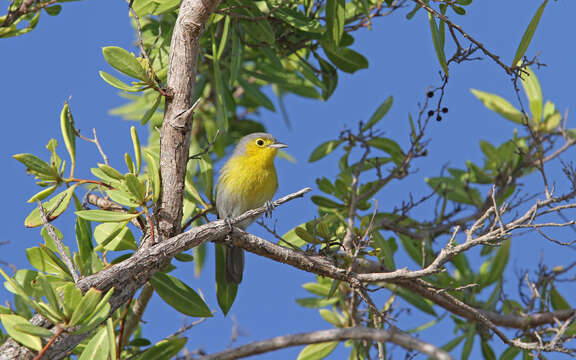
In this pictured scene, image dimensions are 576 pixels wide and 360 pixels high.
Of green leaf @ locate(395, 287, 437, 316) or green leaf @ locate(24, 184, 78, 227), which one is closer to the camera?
green leaf @ locate(24, 184, 78, 227)

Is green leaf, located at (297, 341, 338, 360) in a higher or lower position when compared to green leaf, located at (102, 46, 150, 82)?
lower

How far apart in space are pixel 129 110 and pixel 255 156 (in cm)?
187

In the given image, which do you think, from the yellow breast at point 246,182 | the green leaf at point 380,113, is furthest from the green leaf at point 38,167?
the green leaf at point 380,113

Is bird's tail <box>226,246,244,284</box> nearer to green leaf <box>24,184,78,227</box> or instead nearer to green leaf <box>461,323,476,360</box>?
green leaf <box>24,184,78,227</box>

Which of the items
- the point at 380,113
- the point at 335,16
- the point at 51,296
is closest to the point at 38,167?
the point at 51,296

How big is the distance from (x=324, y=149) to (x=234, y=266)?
56.9 inches

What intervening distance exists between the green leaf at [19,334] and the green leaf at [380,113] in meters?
3.42

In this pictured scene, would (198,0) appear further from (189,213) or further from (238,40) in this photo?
(189,213)

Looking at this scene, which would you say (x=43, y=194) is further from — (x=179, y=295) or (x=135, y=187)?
(x=179, y=295)

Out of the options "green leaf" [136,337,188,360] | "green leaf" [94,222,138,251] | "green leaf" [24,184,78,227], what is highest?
"green leaf" [24,184,78,227]

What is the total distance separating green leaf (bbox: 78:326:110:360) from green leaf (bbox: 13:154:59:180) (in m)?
1.04

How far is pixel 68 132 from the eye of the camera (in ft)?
12.3

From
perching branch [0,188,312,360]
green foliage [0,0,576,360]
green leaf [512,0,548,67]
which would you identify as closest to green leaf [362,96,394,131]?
green foliage [0,0,576,360]

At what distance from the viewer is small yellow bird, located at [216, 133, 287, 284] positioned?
19.8ft
